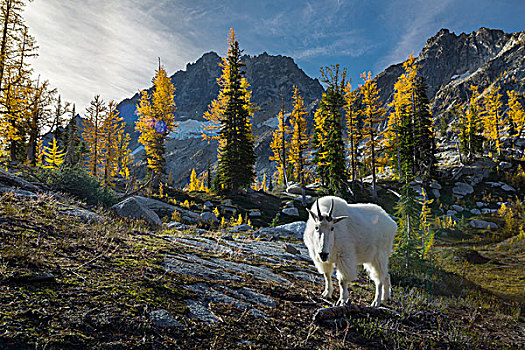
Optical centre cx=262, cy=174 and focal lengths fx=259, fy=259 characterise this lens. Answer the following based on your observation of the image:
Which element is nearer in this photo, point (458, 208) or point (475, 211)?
point (475, 211)

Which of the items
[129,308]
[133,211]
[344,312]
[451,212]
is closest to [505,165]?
[451,212]

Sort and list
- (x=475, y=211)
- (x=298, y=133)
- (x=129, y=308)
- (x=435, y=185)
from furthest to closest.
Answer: (x=435, y=185) < (x=298, y=133) < (x=475, y=211) < (x=129, y=308)

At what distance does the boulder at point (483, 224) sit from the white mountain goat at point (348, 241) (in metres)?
28.4

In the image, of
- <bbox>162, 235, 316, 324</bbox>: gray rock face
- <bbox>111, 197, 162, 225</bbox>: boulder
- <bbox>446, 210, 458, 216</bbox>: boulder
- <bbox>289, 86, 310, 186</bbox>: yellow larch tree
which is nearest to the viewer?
<bbox>162, 235, 316, 324</bbox>: gray rock face

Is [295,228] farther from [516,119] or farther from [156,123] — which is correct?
[516,119]

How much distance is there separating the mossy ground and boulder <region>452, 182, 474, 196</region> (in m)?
35.6

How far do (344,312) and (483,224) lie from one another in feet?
104

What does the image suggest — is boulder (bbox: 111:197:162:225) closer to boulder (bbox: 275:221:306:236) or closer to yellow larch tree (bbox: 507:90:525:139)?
boulder (bbox: 275:221:306:236)

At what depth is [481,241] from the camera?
23.6 meters

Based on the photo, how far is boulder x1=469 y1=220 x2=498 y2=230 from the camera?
26722mm

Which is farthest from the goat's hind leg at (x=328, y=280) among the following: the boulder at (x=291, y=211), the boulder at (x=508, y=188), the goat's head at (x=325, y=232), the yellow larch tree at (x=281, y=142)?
the boulder at (x=508, y=188)


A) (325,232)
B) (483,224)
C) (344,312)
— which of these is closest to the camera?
(344,312)

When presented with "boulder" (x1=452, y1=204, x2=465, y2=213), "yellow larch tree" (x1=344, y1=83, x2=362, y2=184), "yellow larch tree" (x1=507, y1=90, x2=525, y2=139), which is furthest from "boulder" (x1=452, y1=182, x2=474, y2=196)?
"yellow larch tree" (x1=507, y1=90, x2=525, y2=139)

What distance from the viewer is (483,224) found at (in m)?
27.4
